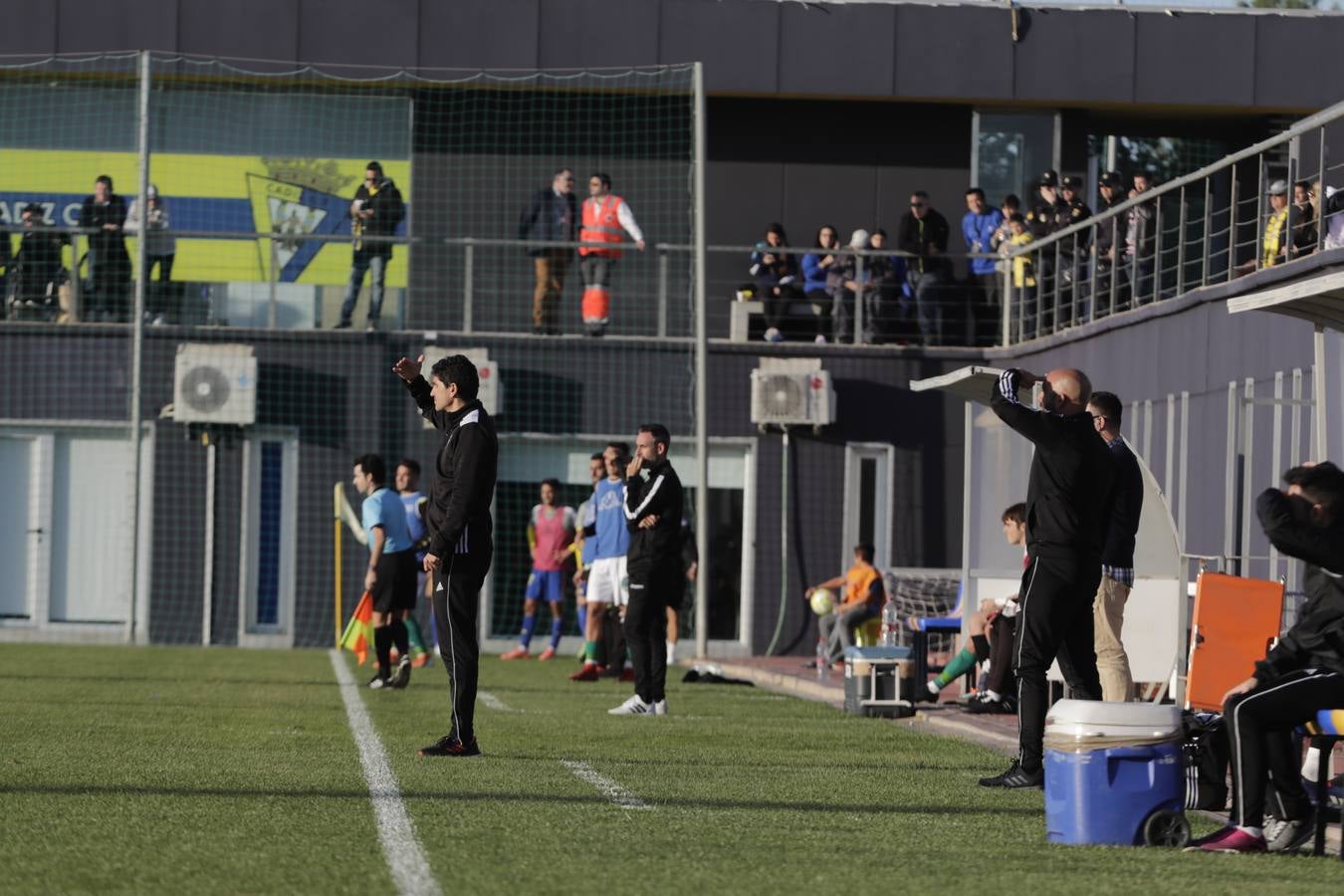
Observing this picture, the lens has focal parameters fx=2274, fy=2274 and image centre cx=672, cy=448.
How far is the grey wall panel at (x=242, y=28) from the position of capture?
26.0 m

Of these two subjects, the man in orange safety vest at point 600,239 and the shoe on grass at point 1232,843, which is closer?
the shoe on grass at point 1232,843

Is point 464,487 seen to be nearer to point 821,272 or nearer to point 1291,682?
point 1291,682

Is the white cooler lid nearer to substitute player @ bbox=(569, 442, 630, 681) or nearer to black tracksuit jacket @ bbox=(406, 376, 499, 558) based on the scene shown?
black tracksuit jacket @ bbox=(406, 376, 499, 558)

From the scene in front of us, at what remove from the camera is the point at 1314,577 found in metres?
7.71

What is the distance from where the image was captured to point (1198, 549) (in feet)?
58.5

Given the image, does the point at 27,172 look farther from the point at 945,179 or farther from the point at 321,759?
the point at 321,759

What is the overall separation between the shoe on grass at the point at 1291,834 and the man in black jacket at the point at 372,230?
60.3 feet

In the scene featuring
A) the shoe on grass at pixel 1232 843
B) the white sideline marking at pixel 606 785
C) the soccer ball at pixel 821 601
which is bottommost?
the white sideline marking at pixel 606 785

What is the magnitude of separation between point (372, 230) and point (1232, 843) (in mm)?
18860

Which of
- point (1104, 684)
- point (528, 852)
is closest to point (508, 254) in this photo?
point (1104, 684)

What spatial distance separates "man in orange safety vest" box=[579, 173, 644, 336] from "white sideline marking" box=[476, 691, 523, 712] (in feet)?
29.0

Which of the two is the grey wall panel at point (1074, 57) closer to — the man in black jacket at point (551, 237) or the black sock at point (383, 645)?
the man in black jacket at point (551, 237)

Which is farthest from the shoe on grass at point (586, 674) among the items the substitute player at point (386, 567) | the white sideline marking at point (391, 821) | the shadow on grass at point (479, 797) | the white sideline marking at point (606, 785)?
the shadow on grass at point (479, 797)

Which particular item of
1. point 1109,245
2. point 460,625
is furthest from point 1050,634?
point 1109,245
